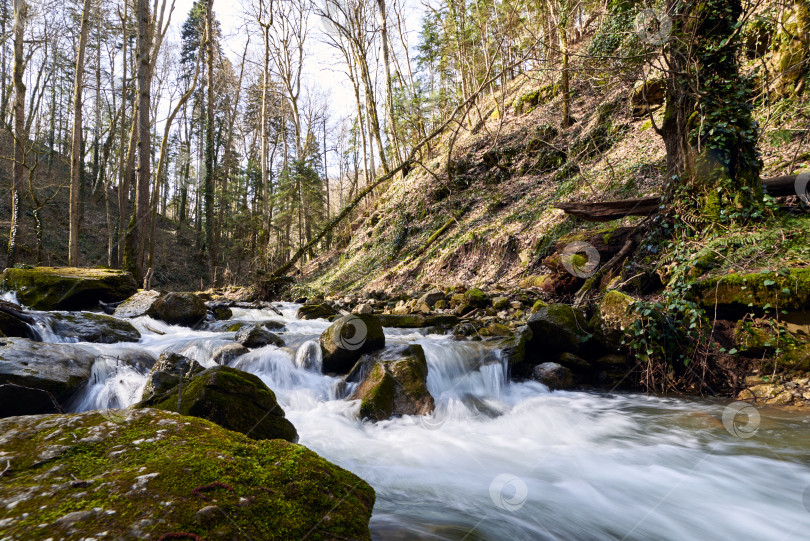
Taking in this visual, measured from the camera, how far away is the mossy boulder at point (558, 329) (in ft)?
19.7

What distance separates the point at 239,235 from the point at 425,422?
2276 centimetres

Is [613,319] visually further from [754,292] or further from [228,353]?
[228,353]

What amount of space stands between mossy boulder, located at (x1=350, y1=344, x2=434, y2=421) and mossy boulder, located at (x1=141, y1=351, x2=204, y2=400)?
199 centimetres

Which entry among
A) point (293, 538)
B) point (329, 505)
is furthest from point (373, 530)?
point (293, 538)

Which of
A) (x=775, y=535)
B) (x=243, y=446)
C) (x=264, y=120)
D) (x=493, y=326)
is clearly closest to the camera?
(x=243, y=446)

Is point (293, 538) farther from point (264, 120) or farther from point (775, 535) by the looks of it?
point (264, 120)

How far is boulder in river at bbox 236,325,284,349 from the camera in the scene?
21.8 feet

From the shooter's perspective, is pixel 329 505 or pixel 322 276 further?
pixel 322 276

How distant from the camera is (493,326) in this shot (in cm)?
729
